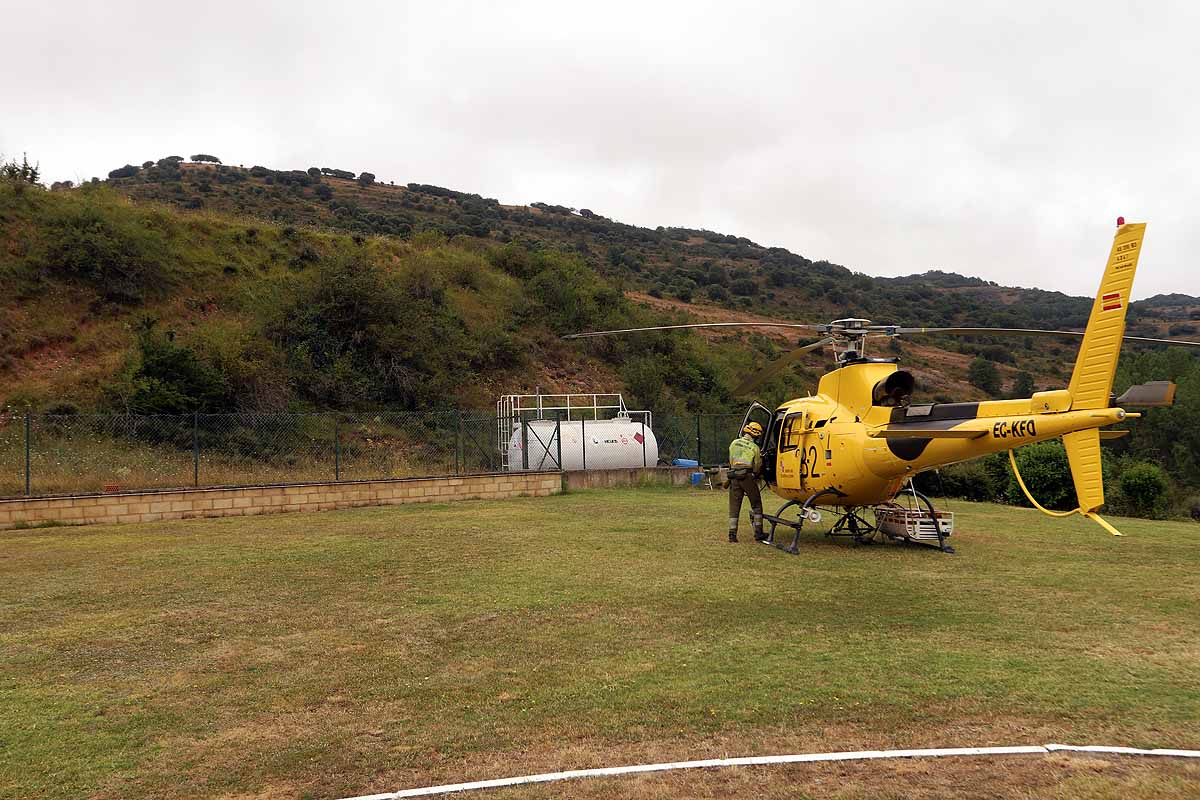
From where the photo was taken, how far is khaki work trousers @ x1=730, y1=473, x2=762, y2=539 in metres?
13.1

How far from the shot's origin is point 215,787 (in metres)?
4.42

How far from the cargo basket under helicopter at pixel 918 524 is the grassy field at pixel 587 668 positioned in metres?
0.66

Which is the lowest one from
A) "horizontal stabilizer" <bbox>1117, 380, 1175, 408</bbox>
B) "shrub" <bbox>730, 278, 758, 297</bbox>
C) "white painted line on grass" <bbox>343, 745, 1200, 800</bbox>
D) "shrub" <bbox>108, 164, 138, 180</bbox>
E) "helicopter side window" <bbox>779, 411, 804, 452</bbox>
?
"white painted line on grass" <bbox>343, 745, 1200, 800</bbox>

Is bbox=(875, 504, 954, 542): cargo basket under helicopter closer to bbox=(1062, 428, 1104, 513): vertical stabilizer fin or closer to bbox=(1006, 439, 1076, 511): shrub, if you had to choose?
bbox=(1062, 428, 1104, 513): vertical stabilizer fin

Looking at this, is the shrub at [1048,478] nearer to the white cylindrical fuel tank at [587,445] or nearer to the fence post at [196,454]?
the white cylindrical fuel tank at [587,445]

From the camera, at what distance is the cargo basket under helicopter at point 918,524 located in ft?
40.8

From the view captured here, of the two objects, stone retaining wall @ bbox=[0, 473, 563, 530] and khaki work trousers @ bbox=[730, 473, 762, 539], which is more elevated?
khaki work trousers @ bbox=[730, 473, 762, 539]

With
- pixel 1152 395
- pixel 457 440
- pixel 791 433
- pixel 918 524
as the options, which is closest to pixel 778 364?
pixel 791 433

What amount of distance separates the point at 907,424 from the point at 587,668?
267 inches

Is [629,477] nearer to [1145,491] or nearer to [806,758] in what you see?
[1145,491]

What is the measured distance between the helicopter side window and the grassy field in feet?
6.34

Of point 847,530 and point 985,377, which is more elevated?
point 985,377

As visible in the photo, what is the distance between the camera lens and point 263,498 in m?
18.8

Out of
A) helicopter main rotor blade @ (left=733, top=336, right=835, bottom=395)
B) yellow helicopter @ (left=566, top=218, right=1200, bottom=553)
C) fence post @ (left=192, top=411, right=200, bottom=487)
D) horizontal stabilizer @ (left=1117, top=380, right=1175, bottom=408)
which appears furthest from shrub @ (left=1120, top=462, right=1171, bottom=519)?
fence post @ (left=192, top=411, right=200, bottom=487)
